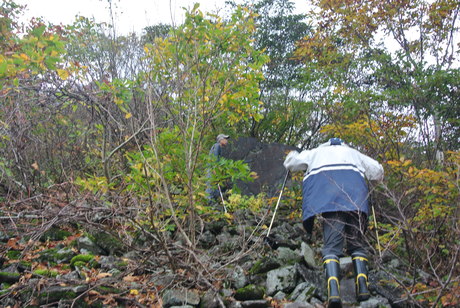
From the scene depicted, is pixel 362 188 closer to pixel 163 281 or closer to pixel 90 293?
pixel 163 281

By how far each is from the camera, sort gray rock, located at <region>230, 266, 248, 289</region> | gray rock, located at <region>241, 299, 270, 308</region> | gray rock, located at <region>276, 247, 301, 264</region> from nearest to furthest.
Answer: gray rock, located at <region>241, 299, 270, 308</region>
gray rock, located at <region>230, 266, 248, 289</region>
gray rock, located at <region>276, 247, 301, 264</region>

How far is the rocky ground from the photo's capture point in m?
3.59

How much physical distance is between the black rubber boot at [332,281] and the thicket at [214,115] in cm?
42

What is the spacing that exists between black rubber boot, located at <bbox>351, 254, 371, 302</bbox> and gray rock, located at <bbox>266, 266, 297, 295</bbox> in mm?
581

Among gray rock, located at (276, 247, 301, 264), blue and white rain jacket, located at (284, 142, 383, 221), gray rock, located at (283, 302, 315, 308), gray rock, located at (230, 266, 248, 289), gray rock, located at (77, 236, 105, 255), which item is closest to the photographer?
gray rock, located at (283, 302, 315, 308)

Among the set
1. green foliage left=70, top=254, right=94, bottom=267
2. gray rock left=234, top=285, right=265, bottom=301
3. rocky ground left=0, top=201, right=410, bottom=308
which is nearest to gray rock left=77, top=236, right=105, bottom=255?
rocky ground left=0, top=201, right=410, bottom=308

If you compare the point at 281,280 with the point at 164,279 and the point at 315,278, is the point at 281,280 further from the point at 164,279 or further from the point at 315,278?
the point at 164,279

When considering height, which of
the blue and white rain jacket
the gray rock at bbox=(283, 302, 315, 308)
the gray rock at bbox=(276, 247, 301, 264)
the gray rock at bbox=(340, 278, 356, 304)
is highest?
the blue and white rain jacket

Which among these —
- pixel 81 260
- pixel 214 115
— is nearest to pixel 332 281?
pixel 81 260

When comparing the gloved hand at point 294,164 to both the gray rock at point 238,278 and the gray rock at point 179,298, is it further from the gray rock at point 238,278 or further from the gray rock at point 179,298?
the gray rock at point 179,298

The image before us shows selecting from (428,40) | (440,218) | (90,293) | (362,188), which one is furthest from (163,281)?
Result: (428,40)

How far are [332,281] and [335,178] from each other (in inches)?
40.5

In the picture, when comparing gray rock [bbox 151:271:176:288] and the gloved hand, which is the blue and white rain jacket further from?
gray rock [bbox 151:271:176:288]

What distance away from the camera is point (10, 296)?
3.54 metres
